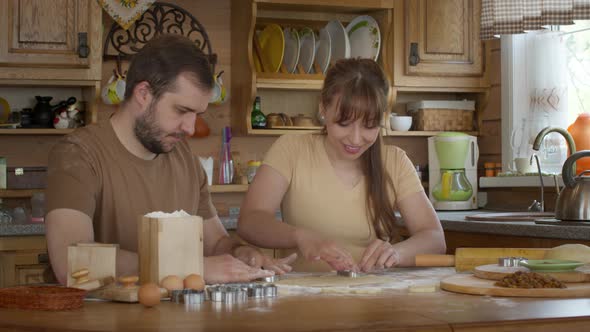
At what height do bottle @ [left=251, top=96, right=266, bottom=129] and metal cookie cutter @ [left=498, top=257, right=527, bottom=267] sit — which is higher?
bottle @ [left=251, top=96, right=266, bottom=129]

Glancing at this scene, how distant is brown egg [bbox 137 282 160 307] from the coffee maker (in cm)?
305

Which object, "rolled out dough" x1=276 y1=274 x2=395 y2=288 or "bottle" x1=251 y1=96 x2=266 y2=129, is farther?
"bottle" x1=251 y1=96 x2=266 y2=129

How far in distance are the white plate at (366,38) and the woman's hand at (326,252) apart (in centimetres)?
251

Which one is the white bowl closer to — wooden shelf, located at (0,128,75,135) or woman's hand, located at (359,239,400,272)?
wooden shelf, located at (0,128,75,135)

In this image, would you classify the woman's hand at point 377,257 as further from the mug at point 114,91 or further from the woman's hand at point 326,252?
the mug at point 114,91

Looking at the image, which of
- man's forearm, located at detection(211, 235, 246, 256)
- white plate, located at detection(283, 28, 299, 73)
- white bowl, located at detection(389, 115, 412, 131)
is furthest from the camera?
white bowl, located at detection(389, 115, 412, 131)

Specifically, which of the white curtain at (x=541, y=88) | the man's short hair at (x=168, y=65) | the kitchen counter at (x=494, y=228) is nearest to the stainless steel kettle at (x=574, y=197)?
the kitchen counter at (x=494, y=228)

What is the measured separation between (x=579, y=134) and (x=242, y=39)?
1.70 metres

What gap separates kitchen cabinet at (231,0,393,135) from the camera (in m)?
4.38

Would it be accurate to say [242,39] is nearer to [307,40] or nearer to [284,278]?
[307,40]

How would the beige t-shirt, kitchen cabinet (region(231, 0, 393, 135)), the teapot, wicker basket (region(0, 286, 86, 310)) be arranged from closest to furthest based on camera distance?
wicker basket (region(0, 286, 86, 310)) < the beige t-shirt < the teapot < kitchen cabinet (region(231, 0, 393, 135))

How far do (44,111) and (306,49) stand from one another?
1.34 meters

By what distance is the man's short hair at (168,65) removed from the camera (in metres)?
2.11

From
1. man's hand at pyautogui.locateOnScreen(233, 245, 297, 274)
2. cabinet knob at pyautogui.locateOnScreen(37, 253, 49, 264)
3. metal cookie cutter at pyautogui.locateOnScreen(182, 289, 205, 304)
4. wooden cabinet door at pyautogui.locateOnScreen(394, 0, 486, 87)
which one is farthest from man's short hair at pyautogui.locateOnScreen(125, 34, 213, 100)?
wooden cabinet door at pyautogui.locateOnScreen(394, 0, 486, 87)
